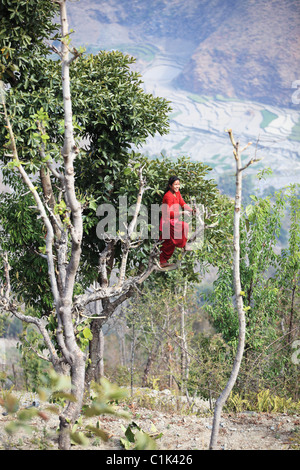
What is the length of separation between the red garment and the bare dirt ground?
7.42 ft

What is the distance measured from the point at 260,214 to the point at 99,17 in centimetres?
8523

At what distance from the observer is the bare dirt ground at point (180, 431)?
4855 millimetres

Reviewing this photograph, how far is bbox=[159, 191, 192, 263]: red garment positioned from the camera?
5.91m

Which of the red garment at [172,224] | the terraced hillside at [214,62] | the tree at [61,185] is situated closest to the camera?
the tree at [61,185]

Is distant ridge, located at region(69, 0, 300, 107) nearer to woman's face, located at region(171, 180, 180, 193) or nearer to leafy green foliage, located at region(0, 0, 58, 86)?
leafy green foliage, located at region(0, 0, 58, 86)

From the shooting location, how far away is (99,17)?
273 ft

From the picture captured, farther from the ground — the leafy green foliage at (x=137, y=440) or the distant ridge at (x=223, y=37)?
the distant ridge at (x=223, y=37)

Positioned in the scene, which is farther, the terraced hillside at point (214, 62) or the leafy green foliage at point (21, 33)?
the terraced hillside at point (214, 62)

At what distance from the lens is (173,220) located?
5.94m

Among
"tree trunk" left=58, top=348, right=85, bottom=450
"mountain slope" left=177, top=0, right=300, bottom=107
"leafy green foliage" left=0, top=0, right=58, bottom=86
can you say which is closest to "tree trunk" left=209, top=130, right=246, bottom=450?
"tree trunk" left=58, top=348, right=85, bottom=450

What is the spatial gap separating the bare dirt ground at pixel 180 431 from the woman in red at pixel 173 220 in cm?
228

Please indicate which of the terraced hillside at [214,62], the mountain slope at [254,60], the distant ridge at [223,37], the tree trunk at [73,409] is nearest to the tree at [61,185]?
the tree trunk at [73,409]

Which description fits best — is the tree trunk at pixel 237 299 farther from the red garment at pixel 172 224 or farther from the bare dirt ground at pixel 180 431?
the red garment at pixel 172 224

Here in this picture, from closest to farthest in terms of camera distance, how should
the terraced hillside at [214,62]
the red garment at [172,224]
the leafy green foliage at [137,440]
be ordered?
the leafy green foliage at [137,440] < the red garment at [172,224] < the terraced hillside at [214,62]
